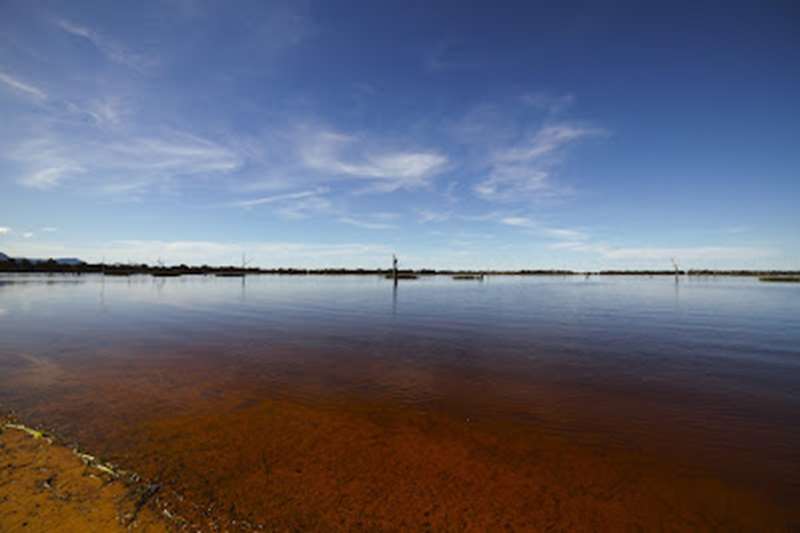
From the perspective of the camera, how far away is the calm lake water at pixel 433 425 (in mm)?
5445

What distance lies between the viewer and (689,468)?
21.9 ft

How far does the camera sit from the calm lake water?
17.9ft

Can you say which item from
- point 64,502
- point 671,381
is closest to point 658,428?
point 671,381

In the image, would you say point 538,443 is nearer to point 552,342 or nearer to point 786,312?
point 552,342

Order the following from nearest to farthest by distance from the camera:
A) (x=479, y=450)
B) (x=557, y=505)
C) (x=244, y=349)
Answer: (x=557, y=505)
(x=479, y=450)
(x=244, y=349)

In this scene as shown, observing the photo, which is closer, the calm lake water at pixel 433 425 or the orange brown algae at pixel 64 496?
the orange brown algae at pixel 64 496

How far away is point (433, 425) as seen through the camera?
27.3 feet

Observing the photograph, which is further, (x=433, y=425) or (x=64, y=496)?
(x=433, y=425)

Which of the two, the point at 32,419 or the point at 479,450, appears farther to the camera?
the point at 32,419

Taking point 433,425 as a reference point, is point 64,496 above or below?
above

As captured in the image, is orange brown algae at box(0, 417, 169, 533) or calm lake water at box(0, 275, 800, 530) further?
calm lake water at box(0, 275, 800, 530)

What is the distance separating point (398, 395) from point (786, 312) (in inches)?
1581

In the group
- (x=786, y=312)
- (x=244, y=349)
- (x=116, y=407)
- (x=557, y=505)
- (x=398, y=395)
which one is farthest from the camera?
(x=786, y=312)

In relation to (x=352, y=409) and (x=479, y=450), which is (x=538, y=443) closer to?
(x=479, y=450)
